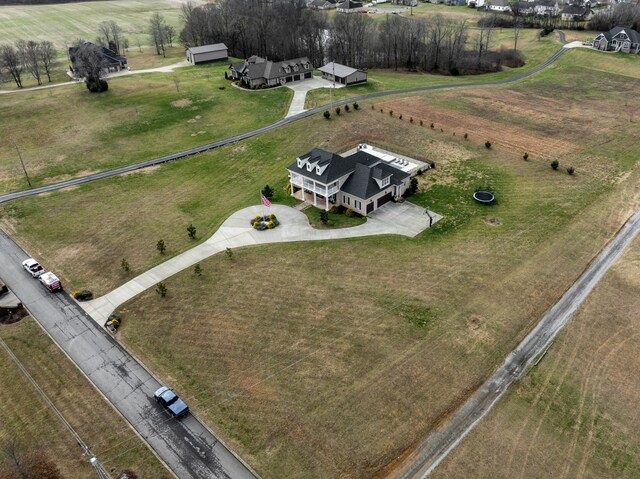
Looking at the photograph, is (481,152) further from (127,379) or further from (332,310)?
(127,379)

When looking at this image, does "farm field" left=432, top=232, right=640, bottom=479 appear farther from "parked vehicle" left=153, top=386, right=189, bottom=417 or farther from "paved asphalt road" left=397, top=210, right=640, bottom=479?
"parked vehicle" left=153, top=386, right=189, bottom=417

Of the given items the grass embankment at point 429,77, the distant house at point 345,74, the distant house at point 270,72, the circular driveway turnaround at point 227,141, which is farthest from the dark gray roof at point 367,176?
the distant house at point 270,72

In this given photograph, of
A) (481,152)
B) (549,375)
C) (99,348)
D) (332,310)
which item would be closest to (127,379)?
(99,348)

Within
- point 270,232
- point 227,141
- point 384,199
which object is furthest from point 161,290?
point 227,141

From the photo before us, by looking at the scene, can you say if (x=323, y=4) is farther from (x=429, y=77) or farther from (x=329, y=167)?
(x=329, y=167)

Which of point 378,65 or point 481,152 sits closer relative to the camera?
point 481,152

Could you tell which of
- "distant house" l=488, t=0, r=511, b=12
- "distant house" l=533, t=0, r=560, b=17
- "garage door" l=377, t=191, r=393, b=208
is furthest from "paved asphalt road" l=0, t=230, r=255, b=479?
"distant house" l=488, t=0, r=511, b=12
